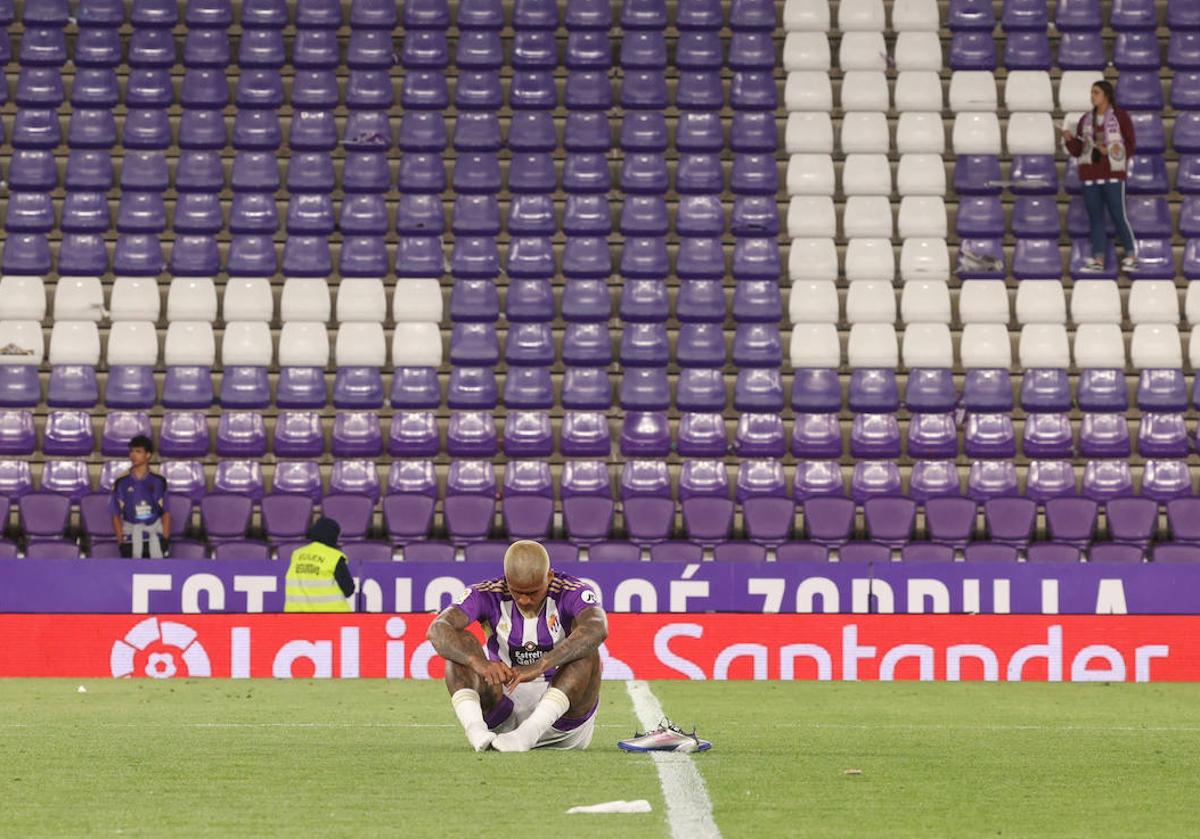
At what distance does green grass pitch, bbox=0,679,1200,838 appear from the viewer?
6887 millimetres

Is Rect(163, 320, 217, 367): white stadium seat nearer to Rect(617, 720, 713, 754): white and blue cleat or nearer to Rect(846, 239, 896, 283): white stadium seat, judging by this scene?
Rect(846, 239, 896, 283): white stadium seat

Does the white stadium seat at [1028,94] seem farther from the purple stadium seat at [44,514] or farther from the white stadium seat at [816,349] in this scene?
the purple stadium seat at [44,514]

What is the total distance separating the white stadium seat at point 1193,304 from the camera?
68.8 feet

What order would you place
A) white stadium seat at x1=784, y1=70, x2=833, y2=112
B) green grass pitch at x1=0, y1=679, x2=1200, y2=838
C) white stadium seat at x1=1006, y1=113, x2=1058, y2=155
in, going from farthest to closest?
white stadium seat at x1=784, y1=70, x2=833, y2=112 < white stadium seat at x1=1006, y1=113, x2=1058, y2=155 < green grass pitch at x1=0, y1=679, x2=1200, y2=838

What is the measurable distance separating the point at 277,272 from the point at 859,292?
641 cm

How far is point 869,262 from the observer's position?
21500 mm

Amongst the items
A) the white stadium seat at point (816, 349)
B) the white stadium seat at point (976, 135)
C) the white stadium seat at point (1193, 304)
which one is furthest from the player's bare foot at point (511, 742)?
the white stadium seat at point (976, 135)

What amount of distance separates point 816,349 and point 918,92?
3964 mm

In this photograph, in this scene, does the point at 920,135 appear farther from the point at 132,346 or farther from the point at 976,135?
the point at 132,346

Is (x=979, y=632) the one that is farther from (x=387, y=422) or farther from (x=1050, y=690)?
(x=387, y=422)

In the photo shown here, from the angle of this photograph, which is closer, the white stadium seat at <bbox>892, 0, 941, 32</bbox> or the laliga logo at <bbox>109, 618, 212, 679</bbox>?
the laliga logo at <bbox>109, 618, 212, 679</bbox>

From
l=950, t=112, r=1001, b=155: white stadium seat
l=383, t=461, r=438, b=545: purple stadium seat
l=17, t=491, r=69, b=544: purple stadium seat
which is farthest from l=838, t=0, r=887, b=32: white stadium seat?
l=17, t=491, r=69, b=544: purple stadium seat

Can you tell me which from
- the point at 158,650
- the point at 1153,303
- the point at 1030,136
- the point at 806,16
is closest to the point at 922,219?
the point at 1030,136

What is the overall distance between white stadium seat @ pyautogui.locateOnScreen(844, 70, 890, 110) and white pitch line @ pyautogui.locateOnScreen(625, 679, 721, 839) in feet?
48.6
